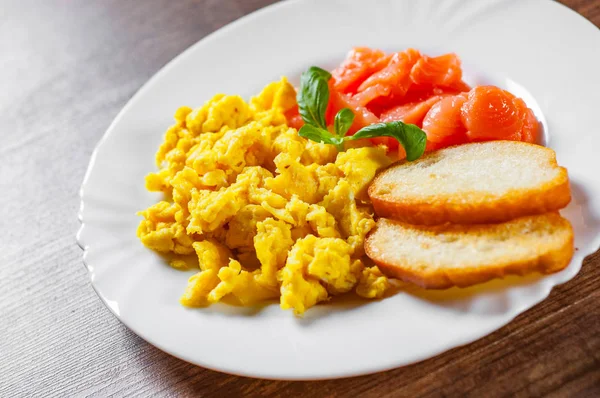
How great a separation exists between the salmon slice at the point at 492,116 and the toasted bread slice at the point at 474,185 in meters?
0.08

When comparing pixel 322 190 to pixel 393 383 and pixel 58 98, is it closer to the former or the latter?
pixel 393 383

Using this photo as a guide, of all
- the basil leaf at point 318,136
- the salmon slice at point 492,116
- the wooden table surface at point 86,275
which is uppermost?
the salmon slice at point 492,116

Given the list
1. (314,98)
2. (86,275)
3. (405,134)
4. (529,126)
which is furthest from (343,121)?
(86,275)

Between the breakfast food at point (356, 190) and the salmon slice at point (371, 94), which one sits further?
the salmon slice at point (371, 94)

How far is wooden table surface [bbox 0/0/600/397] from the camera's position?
2.11 metres

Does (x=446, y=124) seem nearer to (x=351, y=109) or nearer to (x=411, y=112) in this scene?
(x=411, y=112)

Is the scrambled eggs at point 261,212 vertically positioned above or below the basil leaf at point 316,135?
below

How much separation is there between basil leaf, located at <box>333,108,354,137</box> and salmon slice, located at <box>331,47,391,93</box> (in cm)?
49

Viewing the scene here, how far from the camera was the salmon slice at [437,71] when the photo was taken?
3102mm

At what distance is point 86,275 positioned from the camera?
3.18m

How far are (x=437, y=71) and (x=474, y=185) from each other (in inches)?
37.0

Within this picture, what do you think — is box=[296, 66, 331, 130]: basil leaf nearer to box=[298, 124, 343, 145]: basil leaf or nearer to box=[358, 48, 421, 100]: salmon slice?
box=[298, 124, 343, 145]: basil leaf

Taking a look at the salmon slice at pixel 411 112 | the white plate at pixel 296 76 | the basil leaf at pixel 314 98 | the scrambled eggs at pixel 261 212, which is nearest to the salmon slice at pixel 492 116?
the white plate at pixel 296 76

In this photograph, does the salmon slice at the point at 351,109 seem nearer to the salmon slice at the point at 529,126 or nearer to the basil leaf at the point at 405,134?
the basil leaf at the point at 405,134
